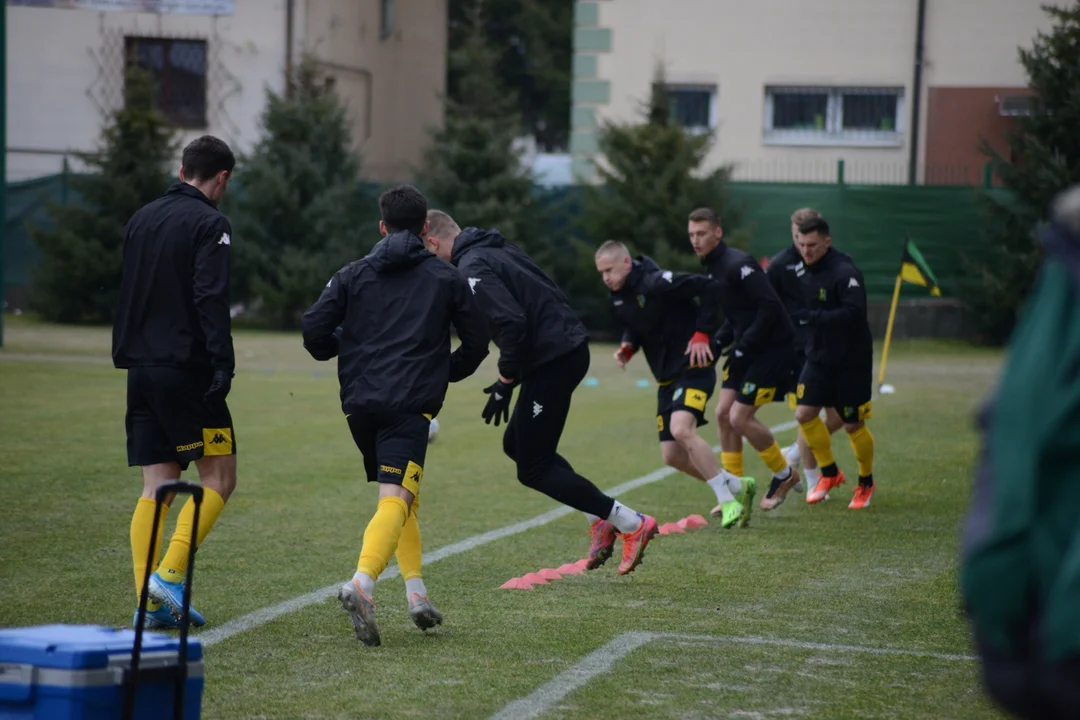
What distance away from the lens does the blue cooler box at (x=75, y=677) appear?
12.3 ft

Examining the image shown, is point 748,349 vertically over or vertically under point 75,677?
over

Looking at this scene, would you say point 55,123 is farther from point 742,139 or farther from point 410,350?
point 410,350

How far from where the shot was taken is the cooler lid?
12.3ft

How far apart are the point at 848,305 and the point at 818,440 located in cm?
110

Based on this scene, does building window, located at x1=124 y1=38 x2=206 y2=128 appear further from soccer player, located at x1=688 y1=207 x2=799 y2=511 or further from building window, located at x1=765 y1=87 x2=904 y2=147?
soccer player, located at x1=688 y1=207 x2=799 y2=511

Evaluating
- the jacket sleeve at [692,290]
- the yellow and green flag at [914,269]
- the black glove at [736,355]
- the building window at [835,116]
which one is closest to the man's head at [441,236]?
the jacket sleeve at [692,290]

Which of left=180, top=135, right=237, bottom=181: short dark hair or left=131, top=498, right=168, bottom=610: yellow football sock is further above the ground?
left=180, top=135, right=237, bottom=181: short dark hair

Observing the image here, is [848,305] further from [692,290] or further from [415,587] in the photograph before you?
[415,587]

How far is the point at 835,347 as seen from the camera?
1065cm

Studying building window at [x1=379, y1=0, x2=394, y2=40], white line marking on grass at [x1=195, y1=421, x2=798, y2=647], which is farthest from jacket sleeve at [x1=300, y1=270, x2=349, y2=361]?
building window at [x1=379, y1=0, x2=394, y2=40]

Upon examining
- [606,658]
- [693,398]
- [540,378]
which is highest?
[540,378]

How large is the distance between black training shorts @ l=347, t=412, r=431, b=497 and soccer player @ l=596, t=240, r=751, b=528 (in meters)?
3.22

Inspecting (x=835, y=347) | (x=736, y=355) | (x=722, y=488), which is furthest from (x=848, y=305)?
(x=722, y=488)

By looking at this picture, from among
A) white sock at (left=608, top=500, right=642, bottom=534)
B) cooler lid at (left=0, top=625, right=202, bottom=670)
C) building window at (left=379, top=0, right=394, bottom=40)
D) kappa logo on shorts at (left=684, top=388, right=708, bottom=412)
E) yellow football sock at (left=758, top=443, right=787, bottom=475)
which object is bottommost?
yellow football sock at (left=758, top=443, right=787, bottom=475)
